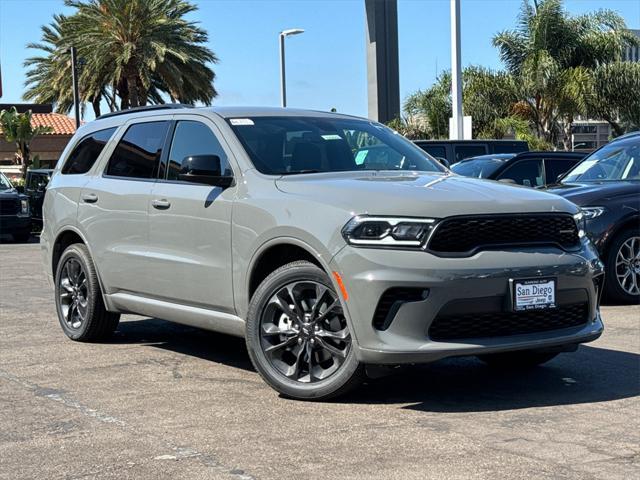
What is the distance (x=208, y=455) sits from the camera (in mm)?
4566

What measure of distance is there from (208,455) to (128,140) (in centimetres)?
363

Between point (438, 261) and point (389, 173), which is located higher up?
point (389, 173)

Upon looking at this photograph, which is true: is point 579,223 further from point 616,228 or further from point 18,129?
point 18,129

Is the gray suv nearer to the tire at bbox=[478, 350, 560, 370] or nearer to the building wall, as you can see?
the tire at bbox=[478, 350, 560, 370]

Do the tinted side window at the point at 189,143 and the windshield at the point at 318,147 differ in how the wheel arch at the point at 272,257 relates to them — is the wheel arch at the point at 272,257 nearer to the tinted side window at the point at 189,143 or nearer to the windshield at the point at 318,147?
the windshield at the point at 318,147

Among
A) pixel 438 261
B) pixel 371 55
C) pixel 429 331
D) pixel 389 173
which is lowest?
pixel 429 331

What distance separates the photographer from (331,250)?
536 cm

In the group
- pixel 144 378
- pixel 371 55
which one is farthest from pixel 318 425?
pixel 371 55

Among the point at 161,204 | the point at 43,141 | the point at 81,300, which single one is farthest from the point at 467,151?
the point at 43,141

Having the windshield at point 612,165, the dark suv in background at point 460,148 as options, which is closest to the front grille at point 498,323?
the windshield at point 612,165

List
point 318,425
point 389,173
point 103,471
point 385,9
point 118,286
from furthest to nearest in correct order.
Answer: point 385,9 < point 118,286 < point 389,173 < point 318,425 < point 103,471

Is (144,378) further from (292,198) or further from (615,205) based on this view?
(615,205)

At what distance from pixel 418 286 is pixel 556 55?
1202 inches

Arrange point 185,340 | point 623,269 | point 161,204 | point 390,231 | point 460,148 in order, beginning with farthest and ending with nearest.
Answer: point 460,148
point 623,269
point 185,340
point 161,204
point 390,231
